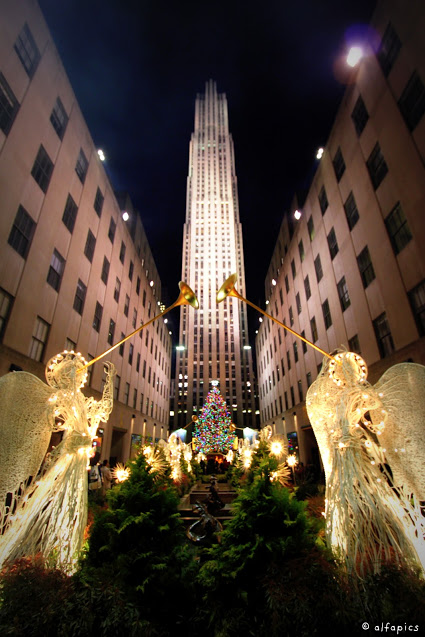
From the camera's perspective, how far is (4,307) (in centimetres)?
1345

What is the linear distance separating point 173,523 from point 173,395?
98549 millimetres

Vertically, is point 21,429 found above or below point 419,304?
below

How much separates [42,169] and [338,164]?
19.5m

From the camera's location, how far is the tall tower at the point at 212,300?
99000mm

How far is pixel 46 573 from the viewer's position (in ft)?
16.1

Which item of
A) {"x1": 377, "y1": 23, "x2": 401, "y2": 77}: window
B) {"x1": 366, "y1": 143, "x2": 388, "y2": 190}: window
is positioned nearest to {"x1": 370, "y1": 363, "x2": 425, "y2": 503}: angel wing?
{"x1": 366, "y1": 143, "x2": 388, "y2": 190}: window

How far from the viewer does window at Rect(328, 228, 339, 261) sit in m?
22.5

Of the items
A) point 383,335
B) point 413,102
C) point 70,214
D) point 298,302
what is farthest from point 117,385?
point 413,102

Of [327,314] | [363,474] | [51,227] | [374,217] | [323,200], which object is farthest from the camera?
[323,200]

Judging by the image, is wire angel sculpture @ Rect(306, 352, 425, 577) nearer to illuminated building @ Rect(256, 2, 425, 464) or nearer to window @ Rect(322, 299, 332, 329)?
illuminated building @ Rect(256, 2, 425, 464)

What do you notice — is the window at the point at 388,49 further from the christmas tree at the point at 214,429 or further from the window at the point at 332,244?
the christmas tree at the point at 214,429

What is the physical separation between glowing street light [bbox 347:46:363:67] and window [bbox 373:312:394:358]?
15.5 meters

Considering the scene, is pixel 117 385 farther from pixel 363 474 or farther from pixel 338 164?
pixel 338 164

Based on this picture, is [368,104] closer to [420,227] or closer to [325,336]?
[420,227]
